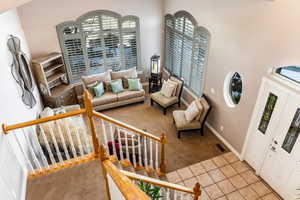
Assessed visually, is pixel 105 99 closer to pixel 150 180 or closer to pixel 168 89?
pixel 168 89

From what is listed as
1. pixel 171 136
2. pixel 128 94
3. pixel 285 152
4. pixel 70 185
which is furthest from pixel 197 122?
pixel 70 185

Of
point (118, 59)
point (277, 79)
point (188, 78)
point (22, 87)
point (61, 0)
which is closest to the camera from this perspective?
point (277, 79)

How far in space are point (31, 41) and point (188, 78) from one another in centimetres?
468

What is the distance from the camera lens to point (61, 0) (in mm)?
6012

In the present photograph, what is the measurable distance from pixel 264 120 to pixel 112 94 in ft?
14.2

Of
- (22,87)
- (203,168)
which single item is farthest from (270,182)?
(22,87)

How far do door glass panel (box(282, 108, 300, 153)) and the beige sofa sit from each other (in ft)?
14.1

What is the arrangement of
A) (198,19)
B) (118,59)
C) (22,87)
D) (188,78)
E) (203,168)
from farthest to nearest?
1. (118,59)
2. (188,78)
3. (198,19)
4. (203,168)
5. (22,87)

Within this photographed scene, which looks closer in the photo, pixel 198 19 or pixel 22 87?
pixel 22 87

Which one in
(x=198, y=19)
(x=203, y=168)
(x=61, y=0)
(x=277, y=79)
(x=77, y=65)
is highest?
(x=61, y=0)

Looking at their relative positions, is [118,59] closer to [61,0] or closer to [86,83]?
[86,83]

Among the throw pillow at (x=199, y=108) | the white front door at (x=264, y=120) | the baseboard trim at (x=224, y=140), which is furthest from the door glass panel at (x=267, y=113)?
the throw pillow at (x=199, y=108)

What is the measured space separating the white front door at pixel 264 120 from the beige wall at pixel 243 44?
0.58 ft

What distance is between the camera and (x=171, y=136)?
19.1 feet
